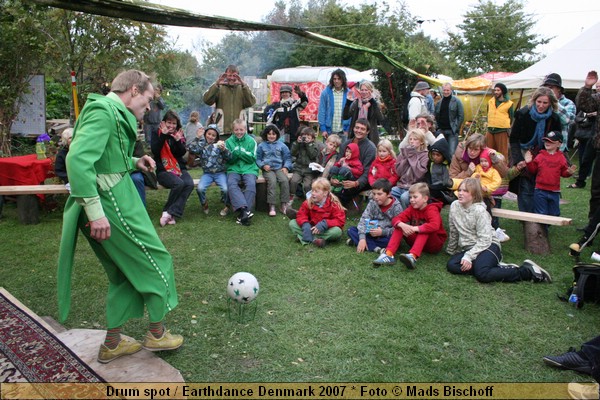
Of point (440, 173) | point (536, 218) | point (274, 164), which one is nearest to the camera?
point (536, 218)

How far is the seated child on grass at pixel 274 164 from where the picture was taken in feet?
23.4

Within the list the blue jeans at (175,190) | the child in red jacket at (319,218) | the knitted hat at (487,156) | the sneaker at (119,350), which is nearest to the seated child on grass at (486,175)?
the knitted hat at (487,156)

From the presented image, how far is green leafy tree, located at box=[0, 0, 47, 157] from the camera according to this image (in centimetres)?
893

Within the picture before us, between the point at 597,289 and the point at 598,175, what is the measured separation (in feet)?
7.68

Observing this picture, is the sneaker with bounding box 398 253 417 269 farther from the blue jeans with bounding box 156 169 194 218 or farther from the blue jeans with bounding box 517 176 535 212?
the blue jeans with bounding box 156 169 194 218

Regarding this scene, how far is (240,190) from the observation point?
267 inches

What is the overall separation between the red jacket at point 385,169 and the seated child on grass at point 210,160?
2.06m

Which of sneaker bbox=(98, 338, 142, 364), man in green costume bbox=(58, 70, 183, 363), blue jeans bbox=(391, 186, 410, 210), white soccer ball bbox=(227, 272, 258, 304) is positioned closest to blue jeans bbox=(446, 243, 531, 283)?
blue jeans bbox=(391, 186, 410, 210)

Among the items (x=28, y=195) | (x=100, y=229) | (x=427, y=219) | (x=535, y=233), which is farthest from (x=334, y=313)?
(x=28, y=195)

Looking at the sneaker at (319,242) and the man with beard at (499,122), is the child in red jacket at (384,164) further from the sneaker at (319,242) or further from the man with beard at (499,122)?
the man with beard at (499,122)

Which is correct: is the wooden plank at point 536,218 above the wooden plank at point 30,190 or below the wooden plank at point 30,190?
above

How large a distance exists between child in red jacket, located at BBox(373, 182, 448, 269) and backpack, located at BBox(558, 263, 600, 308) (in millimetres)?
1413

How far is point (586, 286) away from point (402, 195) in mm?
2430

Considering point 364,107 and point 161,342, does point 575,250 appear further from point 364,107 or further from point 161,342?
point 161,342
